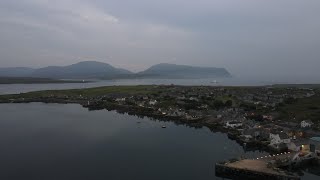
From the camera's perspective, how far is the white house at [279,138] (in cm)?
2411

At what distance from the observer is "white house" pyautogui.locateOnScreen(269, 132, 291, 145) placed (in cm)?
2411

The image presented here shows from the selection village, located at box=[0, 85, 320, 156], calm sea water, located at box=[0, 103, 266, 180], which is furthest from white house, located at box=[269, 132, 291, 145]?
calm sea water, located at box=[0, 103, 266, 180]

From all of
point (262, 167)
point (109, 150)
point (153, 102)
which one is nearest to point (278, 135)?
point (262, 167)

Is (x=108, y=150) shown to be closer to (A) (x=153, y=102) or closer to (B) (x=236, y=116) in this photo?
(B) (x=236, y=116)

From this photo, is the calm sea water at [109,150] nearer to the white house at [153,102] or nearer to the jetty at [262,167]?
the jetty at [262,167]

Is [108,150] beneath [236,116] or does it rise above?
beneath

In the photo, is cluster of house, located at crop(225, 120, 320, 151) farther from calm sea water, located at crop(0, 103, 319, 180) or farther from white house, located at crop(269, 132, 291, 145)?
calm sea water, located at crop(0, 103, 319, 180)

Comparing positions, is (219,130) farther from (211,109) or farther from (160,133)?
(211,109)

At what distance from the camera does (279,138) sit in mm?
24453

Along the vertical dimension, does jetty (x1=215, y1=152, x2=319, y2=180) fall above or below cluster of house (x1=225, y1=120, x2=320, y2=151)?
below

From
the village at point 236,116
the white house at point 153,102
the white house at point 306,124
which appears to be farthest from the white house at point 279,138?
the white house at point 153,102

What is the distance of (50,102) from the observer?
58.2 m

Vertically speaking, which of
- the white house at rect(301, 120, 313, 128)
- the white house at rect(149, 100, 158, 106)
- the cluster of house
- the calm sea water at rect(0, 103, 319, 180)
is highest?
the white house at rect(149, 100, 158, 106)

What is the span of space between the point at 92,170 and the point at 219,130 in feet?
46.5
